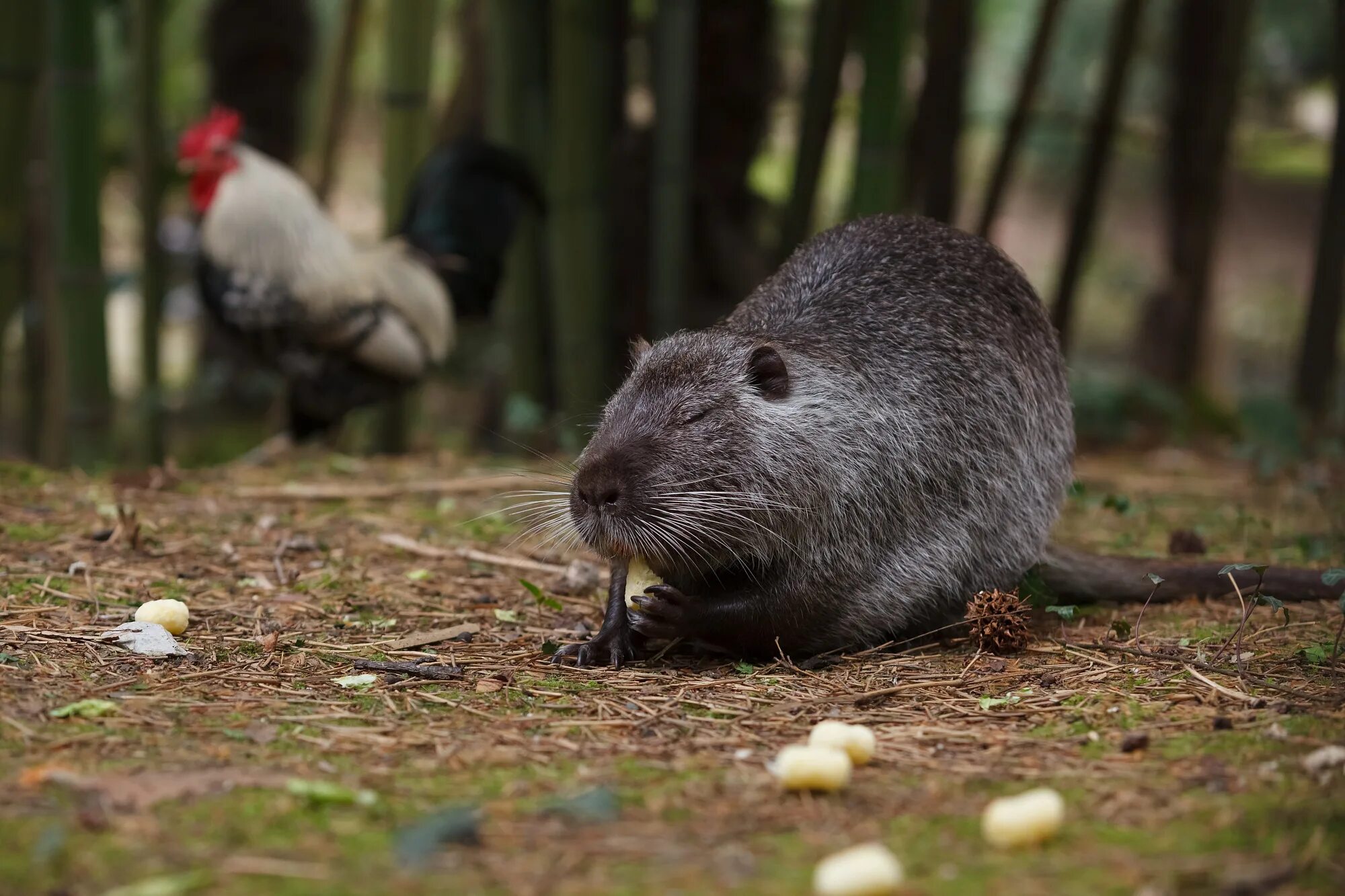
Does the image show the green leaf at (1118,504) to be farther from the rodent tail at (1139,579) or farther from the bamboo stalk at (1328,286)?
the bamboo stalk at (1328,286)

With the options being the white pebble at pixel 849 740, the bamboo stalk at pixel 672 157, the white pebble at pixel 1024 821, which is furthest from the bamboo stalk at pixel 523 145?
the white pebble at pixel 1024 821

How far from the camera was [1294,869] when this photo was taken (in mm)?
1894

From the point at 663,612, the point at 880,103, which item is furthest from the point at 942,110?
the point at 663,612

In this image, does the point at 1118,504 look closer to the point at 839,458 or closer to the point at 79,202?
the point at 839,458

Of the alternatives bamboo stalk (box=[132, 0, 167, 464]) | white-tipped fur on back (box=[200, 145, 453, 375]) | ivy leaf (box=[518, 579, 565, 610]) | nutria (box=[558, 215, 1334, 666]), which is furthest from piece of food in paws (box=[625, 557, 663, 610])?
bamboo stalk (box=[132, 0, 167, 464])

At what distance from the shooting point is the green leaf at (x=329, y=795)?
7.11 ft

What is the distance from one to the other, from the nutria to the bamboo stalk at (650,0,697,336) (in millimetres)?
2292

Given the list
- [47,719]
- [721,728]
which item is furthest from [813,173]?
[47,719]

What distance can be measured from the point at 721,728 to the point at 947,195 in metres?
5.85

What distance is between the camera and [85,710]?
2623mm

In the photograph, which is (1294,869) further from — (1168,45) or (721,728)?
(1168,45)

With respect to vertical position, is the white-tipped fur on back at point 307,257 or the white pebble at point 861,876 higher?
the white-tipped fur on back at point 307,257

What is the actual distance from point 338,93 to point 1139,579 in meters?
5.88

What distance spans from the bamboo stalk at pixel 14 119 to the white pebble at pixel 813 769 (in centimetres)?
520
